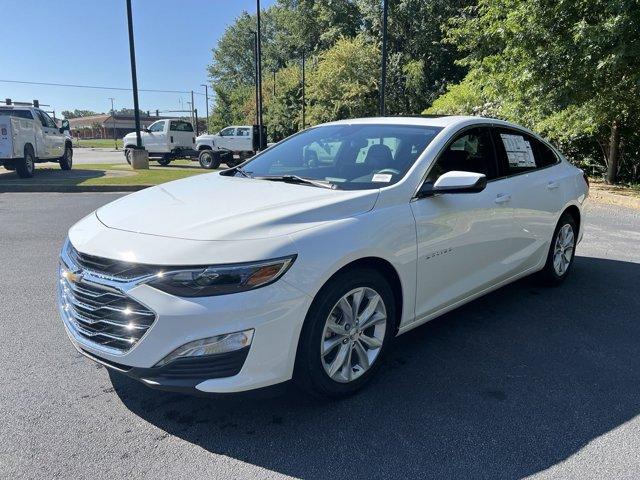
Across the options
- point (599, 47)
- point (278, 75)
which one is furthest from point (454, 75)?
point (599, 47)

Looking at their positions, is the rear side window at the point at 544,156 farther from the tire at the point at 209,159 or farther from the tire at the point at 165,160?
the tire at the point at 165,160

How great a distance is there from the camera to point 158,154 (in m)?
24.8

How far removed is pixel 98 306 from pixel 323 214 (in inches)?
50.1

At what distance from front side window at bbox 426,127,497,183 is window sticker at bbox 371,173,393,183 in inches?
11.0

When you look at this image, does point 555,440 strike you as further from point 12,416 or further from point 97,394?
point 12,416

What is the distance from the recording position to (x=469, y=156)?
13.3ft

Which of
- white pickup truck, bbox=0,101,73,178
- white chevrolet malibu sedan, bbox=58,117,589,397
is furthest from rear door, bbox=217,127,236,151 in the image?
white chevrolet malibu sedan, bbox=58,117,589,397

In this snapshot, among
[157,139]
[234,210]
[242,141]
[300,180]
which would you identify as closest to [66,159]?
[157,139]

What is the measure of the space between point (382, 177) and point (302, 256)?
1050 millimetres

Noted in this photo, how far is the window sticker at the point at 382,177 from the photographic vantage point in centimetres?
341

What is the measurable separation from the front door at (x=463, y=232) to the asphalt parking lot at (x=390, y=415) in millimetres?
461

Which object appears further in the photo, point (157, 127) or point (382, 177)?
point (157, 127)

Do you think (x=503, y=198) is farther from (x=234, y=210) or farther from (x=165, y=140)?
(x=165, y=140)

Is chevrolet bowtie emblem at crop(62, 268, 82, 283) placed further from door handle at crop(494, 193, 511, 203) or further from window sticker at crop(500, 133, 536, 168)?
window sticker at crop(500, 133, 536, 168)
